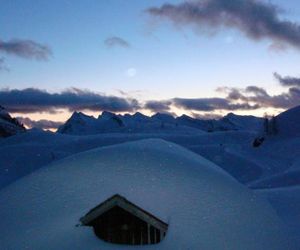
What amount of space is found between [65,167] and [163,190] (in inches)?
187

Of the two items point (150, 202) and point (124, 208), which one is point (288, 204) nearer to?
point (150, 202)

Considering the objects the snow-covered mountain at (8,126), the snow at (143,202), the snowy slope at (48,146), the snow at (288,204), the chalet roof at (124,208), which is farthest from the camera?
the snow-covered mountain at (8,126)

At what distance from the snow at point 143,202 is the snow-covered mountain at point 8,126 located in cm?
7459

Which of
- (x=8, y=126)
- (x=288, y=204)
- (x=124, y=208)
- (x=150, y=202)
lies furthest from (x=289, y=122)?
(x=8, y=126)

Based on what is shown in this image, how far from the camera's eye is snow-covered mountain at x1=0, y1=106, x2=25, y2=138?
88875 millimetres

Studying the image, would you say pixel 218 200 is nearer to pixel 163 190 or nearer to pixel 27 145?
pixel 163 190

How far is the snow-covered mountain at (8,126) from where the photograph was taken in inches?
3499

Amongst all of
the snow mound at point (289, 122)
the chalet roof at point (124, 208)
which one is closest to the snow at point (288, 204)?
the chalet roof at point (124, 208)

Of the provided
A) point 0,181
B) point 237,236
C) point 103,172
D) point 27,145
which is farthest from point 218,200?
point 27,145

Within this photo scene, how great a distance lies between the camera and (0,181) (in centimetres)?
3525

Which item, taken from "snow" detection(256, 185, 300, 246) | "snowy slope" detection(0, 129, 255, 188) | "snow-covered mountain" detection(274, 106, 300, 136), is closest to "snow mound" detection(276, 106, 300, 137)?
"snow-covered mountain" detection(274, 106, 300, 136)

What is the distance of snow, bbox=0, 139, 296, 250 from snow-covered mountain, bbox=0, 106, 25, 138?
245 feet

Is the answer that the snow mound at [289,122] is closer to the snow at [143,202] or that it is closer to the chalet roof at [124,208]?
the snow at [143,202]

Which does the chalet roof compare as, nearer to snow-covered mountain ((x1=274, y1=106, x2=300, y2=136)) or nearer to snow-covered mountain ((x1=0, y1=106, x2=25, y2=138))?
snow-covered mountain ((x1=274, y1=106, x2=300, y2=136))
